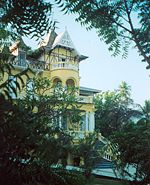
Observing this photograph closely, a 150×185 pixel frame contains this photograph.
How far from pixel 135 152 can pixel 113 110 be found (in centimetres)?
2174

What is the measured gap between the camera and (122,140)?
9961mm

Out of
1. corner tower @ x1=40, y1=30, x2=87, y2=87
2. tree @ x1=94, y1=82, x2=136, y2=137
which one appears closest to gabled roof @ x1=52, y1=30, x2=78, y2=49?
corner tower @ x1=40, y1=30, x2=87, y2=87

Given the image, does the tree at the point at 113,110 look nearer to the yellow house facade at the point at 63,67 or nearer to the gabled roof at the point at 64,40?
the yellow house facade at the point at 63,67

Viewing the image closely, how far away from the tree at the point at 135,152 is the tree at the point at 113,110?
58.8 feet

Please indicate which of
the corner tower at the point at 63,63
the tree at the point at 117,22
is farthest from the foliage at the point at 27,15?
the corner tower at the point at 63,63

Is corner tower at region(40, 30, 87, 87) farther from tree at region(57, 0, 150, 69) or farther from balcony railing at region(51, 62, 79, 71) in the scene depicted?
tree at region(57, 0, 150, 69)

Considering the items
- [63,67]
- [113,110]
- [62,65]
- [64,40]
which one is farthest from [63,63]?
[113,110]

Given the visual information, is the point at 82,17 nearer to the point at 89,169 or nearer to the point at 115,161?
the point at 115,161

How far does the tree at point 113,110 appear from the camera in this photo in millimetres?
30211

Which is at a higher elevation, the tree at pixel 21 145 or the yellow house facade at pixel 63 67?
the yellow house facade at pixel 63 67

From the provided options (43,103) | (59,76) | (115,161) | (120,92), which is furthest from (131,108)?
(115,161)

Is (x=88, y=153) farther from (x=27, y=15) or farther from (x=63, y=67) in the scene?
(x=63, y=67)

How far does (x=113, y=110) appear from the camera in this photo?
31297mm

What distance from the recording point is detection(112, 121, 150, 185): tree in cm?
945
